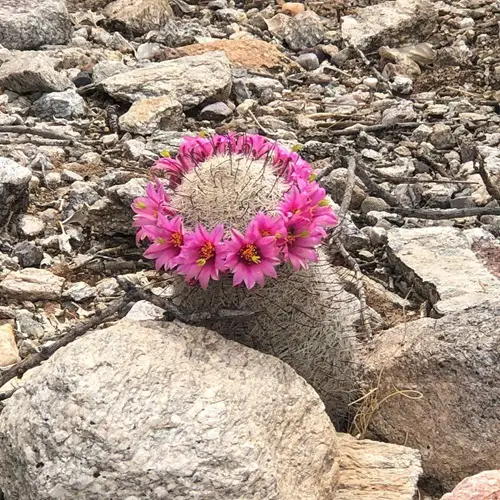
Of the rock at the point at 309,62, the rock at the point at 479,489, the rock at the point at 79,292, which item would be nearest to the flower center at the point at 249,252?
the rock at the point at 479,489

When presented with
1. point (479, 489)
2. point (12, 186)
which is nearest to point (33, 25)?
point (12, 186)

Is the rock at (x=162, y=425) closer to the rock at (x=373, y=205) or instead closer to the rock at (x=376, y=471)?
the rock at (x=376, y=471)

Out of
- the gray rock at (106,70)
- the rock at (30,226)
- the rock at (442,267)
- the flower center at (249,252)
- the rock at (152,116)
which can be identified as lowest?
the gray rock at (106,70)

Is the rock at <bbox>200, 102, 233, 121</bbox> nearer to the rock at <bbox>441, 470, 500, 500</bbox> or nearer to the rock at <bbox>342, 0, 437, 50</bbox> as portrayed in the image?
the rock at <bbox>342, 0, 437, 50</bbox>

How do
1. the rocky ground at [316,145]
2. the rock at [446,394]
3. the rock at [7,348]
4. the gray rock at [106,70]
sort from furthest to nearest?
the gray rock at [106,70], the rock at [7,348], the rocky ground at [316,145], the rock at [446,394]

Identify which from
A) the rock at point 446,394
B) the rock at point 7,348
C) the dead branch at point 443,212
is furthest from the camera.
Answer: the dead branch at point 443,212

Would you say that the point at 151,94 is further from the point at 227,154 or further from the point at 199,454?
the point at 199,454

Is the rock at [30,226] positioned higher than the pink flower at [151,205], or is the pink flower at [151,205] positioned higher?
the pink flower at [151,205]
